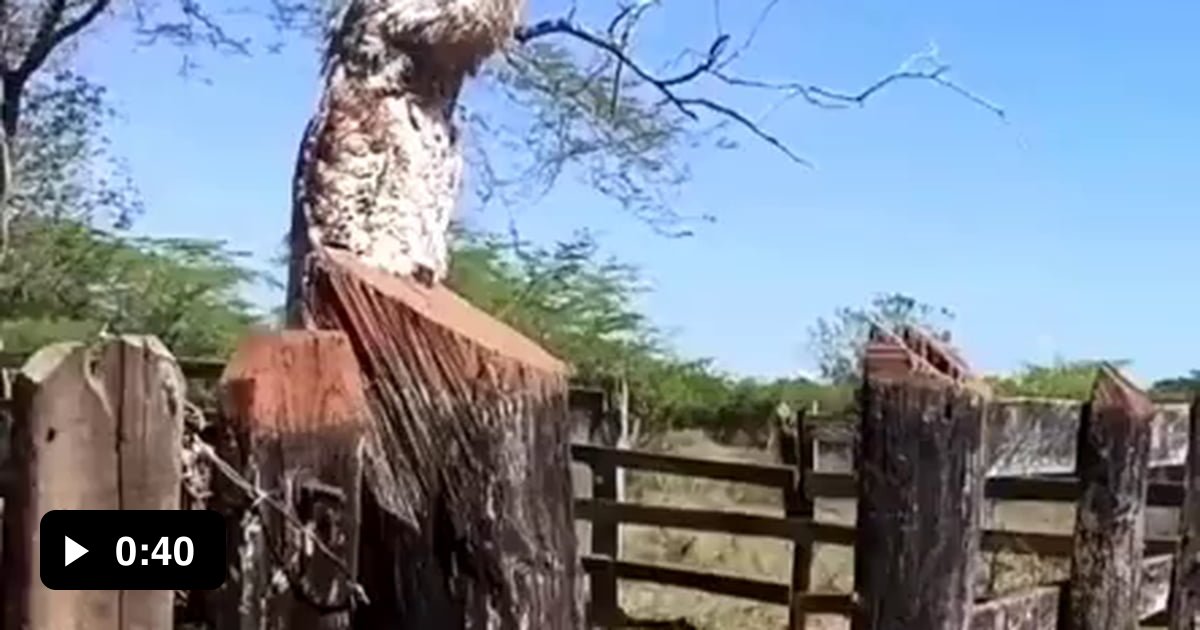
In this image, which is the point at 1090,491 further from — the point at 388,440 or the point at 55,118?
the point at 55,118

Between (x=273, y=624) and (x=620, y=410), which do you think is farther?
(x=620, y=410)

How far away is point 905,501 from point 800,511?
4.89 meters

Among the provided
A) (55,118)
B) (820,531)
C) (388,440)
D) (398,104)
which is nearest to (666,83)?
(820,531)

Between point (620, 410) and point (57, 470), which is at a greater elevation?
point (57, 470)

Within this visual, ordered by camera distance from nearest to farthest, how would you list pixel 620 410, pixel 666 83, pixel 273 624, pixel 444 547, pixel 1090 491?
pixel 273 624 → pixel 444 547 → pixel 1090 491 → pixel 666 83 → pixel 620 410

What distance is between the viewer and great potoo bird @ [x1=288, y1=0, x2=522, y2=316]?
4074mm

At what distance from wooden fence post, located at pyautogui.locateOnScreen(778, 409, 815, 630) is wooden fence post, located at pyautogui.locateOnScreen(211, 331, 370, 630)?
5.43m

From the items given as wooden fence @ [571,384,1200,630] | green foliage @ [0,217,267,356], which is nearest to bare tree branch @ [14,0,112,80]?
green foliage @ [0,217,267,356]

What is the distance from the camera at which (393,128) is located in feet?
14.0

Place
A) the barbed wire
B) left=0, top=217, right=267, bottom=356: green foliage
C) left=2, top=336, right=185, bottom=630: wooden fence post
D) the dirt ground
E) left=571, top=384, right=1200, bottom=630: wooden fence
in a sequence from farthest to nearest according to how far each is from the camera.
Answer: left=0, top=217, right=267, bottom=356: green foliage → the dirt ground → left=571, top=384, right=1200, bottom=630: wooden fence → the barbed wire → left=2, top=336, right=185, bottom=630: wooden fence post

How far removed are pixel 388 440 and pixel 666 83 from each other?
687cm

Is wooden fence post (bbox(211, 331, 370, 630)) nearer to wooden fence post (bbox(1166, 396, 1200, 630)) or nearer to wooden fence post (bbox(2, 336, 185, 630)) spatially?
wooden fence post (bbox(2, 336, 185, 630))

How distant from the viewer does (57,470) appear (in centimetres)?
188

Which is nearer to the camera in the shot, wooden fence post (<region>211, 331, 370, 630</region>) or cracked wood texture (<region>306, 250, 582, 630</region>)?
wooden fence post (<region>211, 331, 370, 630</region>)
